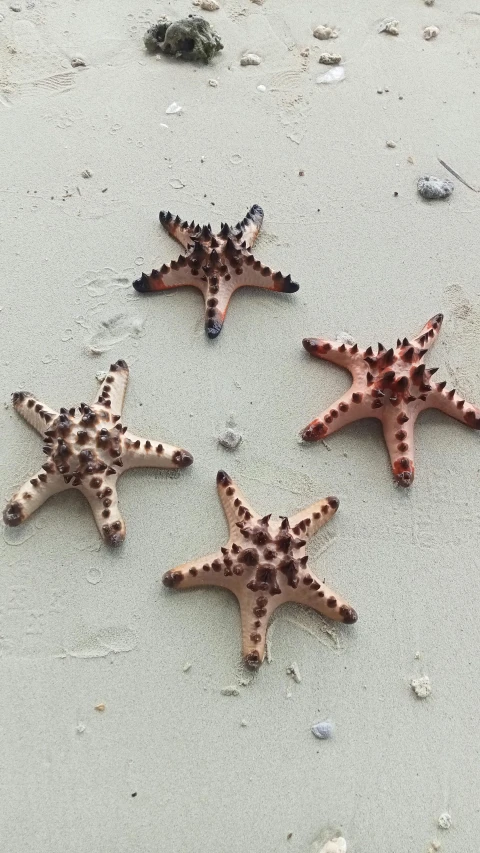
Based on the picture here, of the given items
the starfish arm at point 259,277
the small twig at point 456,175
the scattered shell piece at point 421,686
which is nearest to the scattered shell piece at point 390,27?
the small twig at point 456,175

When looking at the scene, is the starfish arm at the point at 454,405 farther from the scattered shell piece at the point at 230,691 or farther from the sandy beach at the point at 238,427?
the scattered shell piece at the point at 230,691

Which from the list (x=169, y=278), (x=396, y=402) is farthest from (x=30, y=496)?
(x=396, y=402)

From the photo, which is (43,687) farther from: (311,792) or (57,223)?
(57,223)

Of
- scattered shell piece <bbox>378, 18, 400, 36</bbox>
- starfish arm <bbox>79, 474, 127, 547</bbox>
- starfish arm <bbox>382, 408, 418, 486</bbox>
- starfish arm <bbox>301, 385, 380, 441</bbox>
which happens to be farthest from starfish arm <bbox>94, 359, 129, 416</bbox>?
scattered shell piece <bbox>378, 18, 400, 36</bbox>

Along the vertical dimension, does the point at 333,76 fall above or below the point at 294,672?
above

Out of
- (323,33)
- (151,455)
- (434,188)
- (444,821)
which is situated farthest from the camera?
(323,33)

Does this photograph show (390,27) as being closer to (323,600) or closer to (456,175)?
(456,175)

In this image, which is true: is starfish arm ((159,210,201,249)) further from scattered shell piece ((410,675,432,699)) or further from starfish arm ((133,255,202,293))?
scattered shell piece ((410,675,432,699))
